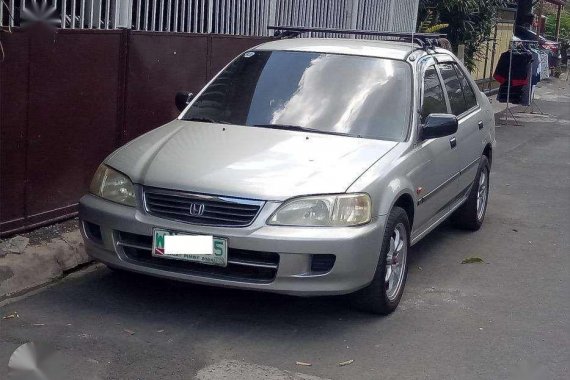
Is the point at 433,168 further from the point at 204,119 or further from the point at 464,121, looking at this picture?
the point at 204,119

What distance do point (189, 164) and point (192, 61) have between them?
3.51m

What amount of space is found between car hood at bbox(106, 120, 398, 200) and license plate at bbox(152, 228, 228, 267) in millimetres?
270

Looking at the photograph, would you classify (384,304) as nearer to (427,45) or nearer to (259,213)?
(259,213)

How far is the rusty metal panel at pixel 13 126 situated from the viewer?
6.60 metres

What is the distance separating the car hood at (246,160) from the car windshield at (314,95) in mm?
185

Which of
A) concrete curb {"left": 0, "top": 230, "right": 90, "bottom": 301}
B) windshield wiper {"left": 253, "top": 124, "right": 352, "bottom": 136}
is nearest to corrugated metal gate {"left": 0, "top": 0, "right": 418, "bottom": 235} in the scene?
concrete curb {"left": 0, "top": 230, "right": 90, "bottom": 301}

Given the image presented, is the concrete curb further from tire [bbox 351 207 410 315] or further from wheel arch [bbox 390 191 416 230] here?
wheel arch [bbox 390 191 416 230]

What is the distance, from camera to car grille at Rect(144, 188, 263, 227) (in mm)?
5340

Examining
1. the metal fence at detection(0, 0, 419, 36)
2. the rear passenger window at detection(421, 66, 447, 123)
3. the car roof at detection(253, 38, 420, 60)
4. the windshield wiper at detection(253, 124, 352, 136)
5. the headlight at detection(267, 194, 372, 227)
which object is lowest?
the headlight at detection(267, 194, 372, 227)

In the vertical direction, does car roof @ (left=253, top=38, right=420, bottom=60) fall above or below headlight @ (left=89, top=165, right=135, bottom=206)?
above

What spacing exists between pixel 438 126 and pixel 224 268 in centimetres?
199

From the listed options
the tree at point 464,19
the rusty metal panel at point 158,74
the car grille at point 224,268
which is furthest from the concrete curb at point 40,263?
the tree at point 464,19

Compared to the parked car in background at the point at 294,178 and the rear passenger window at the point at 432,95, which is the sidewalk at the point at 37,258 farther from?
the rear passenger window at the point at 432,95

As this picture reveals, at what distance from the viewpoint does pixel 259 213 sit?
5316mm
